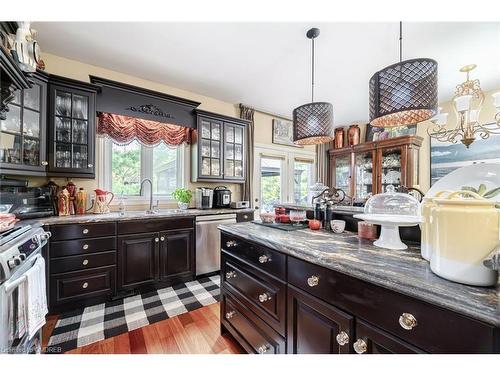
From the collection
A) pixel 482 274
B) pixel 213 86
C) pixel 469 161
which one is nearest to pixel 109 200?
pixel 213 86

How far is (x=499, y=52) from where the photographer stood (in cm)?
238

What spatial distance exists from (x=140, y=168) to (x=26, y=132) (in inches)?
46.1

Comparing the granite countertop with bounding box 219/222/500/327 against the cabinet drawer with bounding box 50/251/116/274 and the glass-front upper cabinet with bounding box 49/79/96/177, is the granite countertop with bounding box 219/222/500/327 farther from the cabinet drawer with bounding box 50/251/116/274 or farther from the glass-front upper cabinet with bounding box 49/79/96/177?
the glass-front upper cabinet with bounding box 49/79/96/177

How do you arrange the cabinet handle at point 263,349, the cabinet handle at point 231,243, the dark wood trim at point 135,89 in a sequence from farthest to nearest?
the dark wood trim at point 135,89
the cabinet handle at point 231,243
the cabinet handle at point 263,349

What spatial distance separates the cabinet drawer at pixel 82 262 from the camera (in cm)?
191

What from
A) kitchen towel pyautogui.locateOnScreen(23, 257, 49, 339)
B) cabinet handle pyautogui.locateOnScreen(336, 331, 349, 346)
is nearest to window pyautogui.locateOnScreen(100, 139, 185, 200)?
kitchen towel pyautogui.locateOnScreen(23, 257, 49, 339)

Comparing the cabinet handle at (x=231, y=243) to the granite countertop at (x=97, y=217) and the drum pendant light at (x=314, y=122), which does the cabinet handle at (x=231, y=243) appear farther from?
the granite countertop at (x=97, y=217)

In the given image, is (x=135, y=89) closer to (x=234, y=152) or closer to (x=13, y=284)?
(x=234, y=152)

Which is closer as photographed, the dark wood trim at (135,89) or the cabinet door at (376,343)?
the cabinet door at (376,343)

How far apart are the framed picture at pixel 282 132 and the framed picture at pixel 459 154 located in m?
2.56

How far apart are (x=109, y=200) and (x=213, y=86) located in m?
2.10

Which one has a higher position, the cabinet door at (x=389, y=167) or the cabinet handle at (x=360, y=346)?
the cabinet door at (x=389, y=167)

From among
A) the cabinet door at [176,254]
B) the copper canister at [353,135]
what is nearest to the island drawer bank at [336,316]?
the cabinet door at [176,254]

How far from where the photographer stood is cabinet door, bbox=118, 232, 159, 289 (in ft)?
7.32
